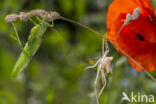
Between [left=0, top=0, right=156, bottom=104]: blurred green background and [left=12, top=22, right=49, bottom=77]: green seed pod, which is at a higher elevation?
[left=12, top=22, right=49, bottom=77]: green seed pod

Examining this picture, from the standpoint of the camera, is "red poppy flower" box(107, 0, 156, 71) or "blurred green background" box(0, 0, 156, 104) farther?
"blurred green background" box(0, 0, 156, 104)

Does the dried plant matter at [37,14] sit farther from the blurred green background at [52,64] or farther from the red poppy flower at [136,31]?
the blurred green background at [52,64]

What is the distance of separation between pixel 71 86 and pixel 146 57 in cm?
95

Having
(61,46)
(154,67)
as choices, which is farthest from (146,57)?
(61,46)

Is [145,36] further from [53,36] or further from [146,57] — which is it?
[53,36]

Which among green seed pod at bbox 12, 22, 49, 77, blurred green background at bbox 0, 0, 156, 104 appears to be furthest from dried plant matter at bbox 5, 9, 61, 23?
blurred green background at bbox 0, 0, 156, 104

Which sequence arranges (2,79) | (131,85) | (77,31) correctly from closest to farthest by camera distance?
1. (131,85)
2. (2,79)
3. (77,31)

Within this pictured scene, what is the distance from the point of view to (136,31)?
88 centimetres

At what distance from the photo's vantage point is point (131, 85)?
1.26 m

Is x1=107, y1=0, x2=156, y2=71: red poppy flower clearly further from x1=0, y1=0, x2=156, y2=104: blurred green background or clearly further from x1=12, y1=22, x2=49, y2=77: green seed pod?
x1=0, y1=0, x2=156, y2=104: blurred green background

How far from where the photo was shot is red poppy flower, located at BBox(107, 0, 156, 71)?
846 millimetres

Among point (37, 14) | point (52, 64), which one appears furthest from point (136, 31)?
point (52, 64)

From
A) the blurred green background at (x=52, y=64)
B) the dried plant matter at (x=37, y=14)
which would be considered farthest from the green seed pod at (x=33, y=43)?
the blurred green background at (x=52, y=64)

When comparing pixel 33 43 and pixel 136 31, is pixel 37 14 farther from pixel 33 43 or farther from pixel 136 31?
pixel 136 31
